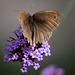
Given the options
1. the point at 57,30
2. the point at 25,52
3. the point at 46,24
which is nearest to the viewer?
the point at 25,52

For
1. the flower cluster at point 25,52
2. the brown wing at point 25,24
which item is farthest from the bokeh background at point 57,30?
the brown wing at point 25,24

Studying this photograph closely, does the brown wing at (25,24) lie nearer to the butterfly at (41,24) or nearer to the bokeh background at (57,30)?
the butterfly at (41,24)

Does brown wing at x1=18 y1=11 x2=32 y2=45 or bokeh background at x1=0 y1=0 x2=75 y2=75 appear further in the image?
bokeh background at x1=0 y1=0 x2=75 y2=75

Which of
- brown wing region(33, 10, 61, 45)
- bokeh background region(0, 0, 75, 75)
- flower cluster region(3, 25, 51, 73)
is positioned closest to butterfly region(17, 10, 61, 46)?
brown wing region(33, 10, 61, 45)

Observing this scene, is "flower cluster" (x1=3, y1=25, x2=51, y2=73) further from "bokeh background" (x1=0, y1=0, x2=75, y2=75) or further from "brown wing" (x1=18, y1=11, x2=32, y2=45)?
"bokeh background" (x1=0, y1=0, x2=75, y2=75)

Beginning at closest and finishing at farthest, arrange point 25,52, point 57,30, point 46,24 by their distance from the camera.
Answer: point 25,52 < point 46,24 < point 57,30

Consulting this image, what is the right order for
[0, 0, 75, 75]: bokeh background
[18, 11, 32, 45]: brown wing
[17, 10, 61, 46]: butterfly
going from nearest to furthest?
1. [18, 11, 32, 45]: brown wing
2. [17, 10, 61, 46]: butterfly
3. [0, 0, 75, 75]: bokeh background

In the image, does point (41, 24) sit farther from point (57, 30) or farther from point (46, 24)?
point (57, 30)

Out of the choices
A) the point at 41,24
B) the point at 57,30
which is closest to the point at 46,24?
the point at 41,24

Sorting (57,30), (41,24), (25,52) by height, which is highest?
(41,24)

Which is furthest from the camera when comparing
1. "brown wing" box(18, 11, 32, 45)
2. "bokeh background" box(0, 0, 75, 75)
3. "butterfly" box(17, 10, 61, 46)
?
"bokeh background" box(0, 0, 75, 75)
